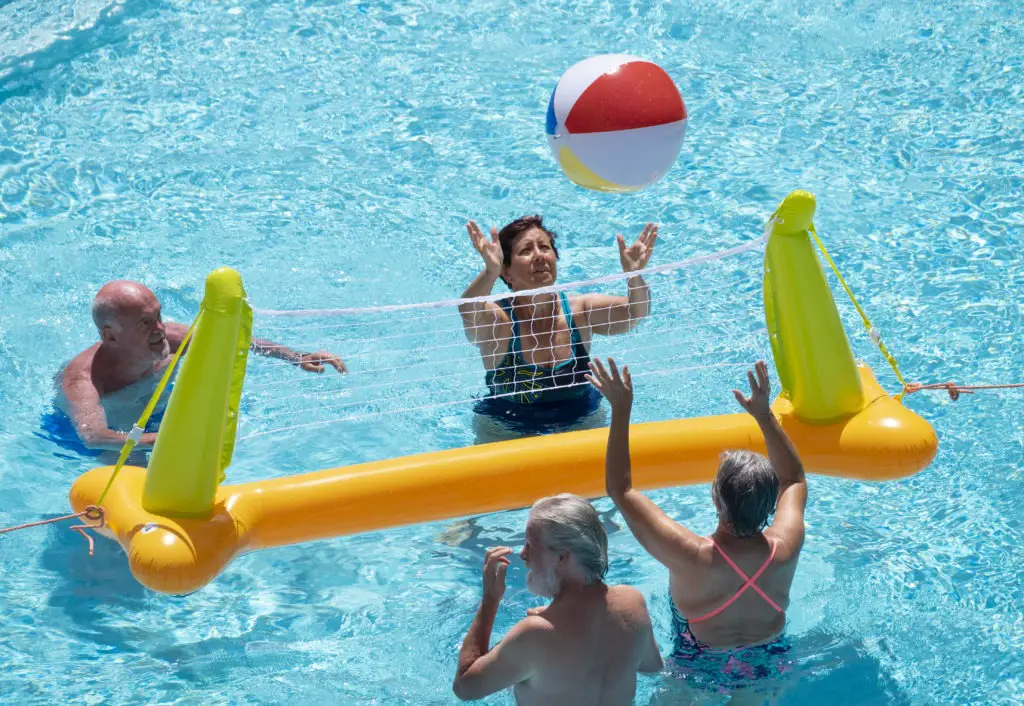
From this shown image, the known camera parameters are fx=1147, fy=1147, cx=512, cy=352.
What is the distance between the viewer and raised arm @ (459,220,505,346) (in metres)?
4.79

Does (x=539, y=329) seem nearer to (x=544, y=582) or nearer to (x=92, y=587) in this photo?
(x=544, y=582)

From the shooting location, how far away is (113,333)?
16.3 ft

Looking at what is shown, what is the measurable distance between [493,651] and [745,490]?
92 cm

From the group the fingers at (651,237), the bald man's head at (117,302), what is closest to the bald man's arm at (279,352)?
the bald man's head at (117,302)

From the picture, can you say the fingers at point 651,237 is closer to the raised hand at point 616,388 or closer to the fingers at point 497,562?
the raised hand at point 616,388

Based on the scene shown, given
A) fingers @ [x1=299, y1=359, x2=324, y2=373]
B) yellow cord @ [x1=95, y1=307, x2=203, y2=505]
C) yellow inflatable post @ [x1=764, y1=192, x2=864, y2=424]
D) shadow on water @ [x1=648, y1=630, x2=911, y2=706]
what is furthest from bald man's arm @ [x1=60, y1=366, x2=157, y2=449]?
yellow inflatable post @ [x1=764, y1=192, x2=864, y2=424]

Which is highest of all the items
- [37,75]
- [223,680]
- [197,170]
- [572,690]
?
[37,75]

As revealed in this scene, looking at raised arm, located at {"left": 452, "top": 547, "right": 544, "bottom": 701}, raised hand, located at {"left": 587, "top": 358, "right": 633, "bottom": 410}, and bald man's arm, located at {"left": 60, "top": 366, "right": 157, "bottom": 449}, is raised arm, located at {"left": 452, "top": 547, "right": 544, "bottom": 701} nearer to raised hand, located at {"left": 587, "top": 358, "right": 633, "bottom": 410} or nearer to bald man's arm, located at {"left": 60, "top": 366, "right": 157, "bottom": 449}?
raised hand, located at {"left": 587, "top": 358, "right": 633, "bottom": 410}

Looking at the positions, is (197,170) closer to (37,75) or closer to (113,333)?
(37,75)

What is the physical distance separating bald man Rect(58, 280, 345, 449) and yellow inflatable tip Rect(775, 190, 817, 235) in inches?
77.8

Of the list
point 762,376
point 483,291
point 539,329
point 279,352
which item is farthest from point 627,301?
point 279,352

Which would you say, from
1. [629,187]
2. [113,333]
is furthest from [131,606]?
[629,187]

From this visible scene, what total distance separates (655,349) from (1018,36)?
479 centimetres

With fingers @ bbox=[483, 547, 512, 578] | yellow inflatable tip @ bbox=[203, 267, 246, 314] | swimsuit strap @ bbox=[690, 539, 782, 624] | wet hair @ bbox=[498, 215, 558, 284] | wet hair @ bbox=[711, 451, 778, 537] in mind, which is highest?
wet hair @ bbox=[498, 215, 558, 284]
